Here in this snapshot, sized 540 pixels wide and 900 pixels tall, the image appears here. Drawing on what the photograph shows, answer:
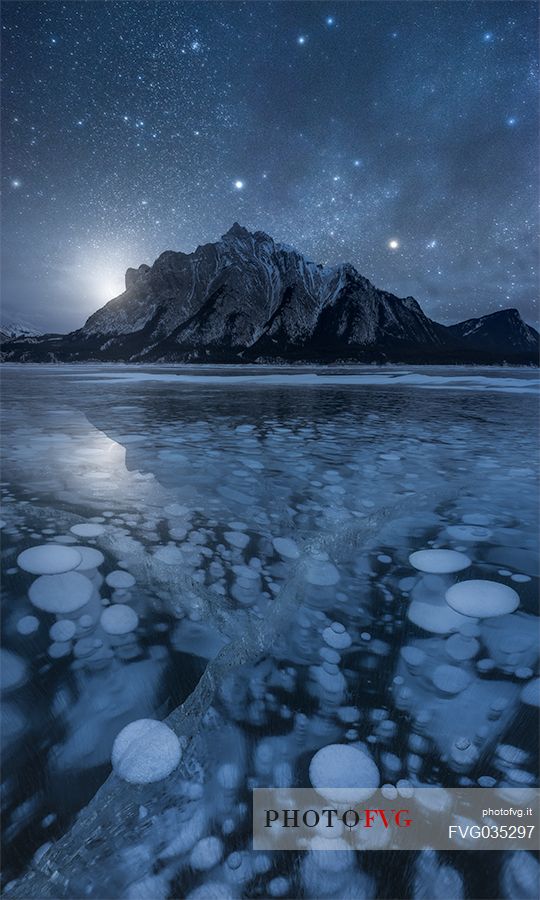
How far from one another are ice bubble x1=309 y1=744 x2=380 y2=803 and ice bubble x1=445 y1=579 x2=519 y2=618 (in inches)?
32.2

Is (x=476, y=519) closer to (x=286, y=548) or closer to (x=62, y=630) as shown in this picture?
(x=286, y=548)

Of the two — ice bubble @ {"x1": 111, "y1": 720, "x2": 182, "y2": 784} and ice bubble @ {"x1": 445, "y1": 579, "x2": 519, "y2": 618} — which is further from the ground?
ice bubble @ {"x1": 445, "y1": 579, "x2": 519, "y2": 618}

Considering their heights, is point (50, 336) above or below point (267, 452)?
above

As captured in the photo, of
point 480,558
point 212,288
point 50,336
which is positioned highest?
point 212,288

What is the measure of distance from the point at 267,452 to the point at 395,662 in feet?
10.3

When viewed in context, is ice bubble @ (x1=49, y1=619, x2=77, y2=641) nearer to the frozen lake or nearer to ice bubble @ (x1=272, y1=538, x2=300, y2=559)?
the frozen lake

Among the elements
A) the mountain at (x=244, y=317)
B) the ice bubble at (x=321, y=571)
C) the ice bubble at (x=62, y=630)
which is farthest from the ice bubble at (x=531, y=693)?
the mountain at (x=244, y=317)

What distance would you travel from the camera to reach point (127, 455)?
4.02 metres

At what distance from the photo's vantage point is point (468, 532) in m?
2.35

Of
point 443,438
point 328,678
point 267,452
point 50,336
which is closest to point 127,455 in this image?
point 267,452

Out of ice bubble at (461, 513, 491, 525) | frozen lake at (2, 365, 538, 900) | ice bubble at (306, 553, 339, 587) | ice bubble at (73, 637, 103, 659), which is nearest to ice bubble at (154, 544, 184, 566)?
frozen lake at (2, 365, 538, 900)

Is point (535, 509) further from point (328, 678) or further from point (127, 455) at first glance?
point (127, 455)

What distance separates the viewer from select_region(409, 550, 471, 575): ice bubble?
193 cm

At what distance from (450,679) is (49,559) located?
1.79 meters
